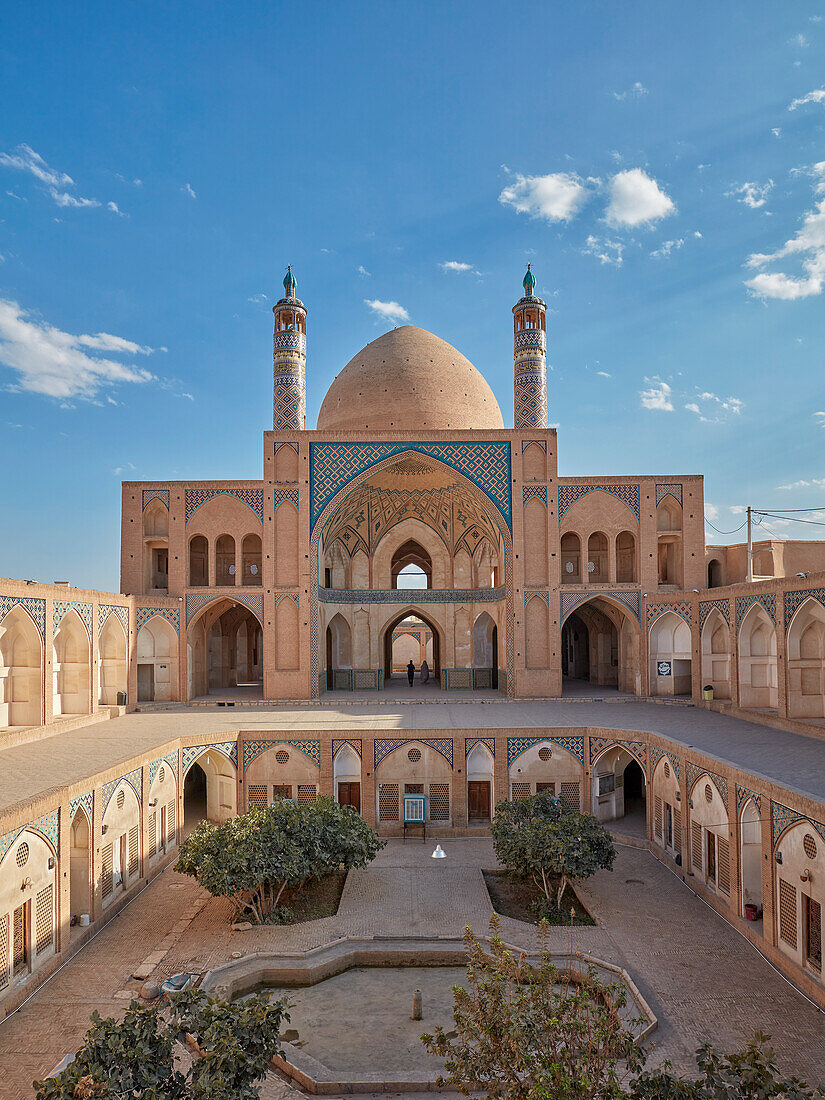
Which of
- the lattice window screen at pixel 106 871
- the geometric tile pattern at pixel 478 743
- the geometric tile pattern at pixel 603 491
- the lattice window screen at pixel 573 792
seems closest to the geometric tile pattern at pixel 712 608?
the geometric tile pattern at pixel 603 491

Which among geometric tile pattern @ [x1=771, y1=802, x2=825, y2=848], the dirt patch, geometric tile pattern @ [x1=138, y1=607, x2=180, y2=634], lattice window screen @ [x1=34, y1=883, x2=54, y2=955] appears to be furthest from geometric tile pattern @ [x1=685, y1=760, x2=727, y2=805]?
geometric tile pattern @ [x1=138, y1=607, x2=180, y2=634]

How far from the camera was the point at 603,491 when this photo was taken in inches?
603

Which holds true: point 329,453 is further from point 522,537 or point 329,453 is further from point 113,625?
point 113,625

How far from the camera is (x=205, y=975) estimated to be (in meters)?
6.76

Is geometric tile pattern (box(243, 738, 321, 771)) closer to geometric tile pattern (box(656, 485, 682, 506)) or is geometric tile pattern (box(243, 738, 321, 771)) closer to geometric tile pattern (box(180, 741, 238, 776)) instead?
geometric tile pattern (box(180, 741, 238, 776))

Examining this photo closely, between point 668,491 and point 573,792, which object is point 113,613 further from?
point 668,491

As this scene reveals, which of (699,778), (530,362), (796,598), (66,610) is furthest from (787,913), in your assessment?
(530,362)

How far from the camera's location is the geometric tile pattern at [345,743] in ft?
36.6

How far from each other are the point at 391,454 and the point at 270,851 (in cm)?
908

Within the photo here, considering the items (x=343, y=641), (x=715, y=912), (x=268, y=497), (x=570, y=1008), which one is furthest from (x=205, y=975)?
(x=343, y=641)

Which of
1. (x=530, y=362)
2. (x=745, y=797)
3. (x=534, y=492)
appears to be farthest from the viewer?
(x=530, y=362)

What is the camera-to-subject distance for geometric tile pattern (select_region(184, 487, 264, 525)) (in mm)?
15359

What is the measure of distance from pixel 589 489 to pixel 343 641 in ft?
22.7

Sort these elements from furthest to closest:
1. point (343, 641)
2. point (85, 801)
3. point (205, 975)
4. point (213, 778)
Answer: point (343, 641), point (213, 778), point (85, 801), point (205, 975)
